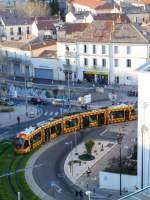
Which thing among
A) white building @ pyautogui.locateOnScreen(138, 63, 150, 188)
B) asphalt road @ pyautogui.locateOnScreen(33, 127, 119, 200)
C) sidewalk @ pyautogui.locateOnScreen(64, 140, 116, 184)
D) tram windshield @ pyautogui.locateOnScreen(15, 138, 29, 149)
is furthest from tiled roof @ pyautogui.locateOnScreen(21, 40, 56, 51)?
white building @ pyautogui.locateOnScreen(138, 63, 150, 188)

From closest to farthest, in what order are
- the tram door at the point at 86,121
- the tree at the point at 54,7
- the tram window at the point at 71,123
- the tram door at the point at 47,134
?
the tram door at the point at 47,134, the tram window at the point at 71,123, the tram door at the point at 86,121, the tree at the point at 54,7

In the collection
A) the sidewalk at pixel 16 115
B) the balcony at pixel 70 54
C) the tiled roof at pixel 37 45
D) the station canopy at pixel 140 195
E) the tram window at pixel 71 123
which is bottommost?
the sidewalk at pixel 16 115

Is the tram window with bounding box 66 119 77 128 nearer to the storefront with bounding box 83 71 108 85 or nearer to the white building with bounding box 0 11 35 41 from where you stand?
the storefront with bounding box 83 71 108 85

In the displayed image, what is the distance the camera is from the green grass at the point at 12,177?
37781 mm

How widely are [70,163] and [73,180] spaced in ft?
11.1

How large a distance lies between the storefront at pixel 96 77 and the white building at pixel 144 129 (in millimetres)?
33304

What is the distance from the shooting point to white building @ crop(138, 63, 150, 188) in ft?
119

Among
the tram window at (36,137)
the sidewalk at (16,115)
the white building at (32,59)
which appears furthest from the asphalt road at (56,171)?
the white building at (32,59)

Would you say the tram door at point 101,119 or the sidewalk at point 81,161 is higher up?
the tram door at point 101,119

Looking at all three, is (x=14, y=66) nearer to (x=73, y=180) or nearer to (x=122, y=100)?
(x=122, y=100)

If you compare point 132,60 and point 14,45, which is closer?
point 132,60

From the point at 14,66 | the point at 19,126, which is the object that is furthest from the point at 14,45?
the point at 19,126

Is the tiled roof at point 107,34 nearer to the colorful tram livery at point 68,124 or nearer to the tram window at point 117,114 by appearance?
the tram window at point 117,114

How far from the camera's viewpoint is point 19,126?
55000mm
